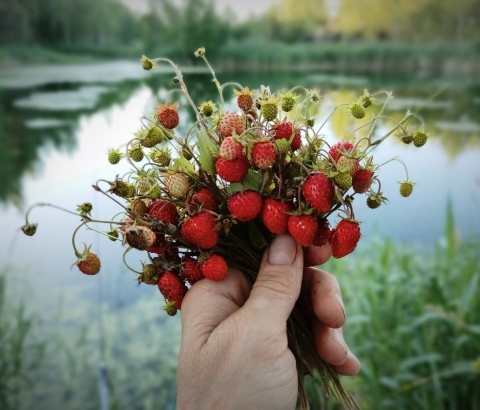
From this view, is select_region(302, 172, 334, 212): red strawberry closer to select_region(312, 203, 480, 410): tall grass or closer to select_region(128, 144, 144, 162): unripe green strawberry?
select_region(128, 144, 144, 162): unripe green strawberry

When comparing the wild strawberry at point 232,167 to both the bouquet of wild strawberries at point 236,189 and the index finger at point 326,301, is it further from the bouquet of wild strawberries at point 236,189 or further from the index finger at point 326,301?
the index finger at point 326,301

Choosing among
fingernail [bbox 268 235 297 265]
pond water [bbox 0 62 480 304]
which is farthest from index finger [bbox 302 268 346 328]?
pond water [bbox 0 62 480 304]

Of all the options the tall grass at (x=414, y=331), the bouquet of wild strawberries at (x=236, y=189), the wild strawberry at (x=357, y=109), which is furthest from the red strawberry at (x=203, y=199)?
the tall grass at (x=414, y=331)

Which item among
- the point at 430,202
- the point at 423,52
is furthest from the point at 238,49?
the point at 430,202

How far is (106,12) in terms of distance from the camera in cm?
171

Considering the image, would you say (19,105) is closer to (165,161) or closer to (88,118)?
(88,118)

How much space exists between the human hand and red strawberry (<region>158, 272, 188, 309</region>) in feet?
0.09

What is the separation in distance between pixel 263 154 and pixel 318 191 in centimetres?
8

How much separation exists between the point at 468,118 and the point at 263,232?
1.52 meters

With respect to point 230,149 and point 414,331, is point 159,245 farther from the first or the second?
point 414,331

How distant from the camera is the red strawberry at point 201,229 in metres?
0.71

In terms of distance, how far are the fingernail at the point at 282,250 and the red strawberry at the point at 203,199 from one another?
0.34ft

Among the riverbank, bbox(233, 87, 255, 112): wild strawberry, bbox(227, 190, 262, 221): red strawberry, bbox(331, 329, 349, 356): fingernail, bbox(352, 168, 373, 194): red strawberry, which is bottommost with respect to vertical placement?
bbox(331, 329, 349, 356): fingernail

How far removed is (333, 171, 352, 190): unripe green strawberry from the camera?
27.0 inches
